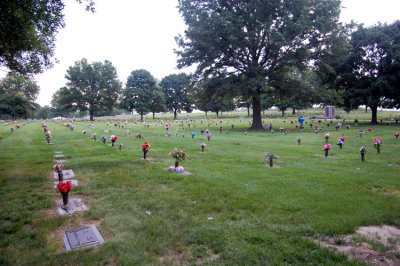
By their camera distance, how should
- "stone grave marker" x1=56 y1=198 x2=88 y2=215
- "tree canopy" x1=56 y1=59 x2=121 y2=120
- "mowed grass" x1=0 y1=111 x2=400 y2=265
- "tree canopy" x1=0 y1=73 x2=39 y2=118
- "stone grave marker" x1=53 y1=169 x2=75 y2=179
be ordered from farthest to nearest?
"tree canopy" x1=0 y1=73 x2=39 y2=118
"tree canopy" x1=56 y1=59 x2=121 y2=120
"stone grave marker" x1=53 y1=169 x2=75 y2=179
"stone grave marker" x1=56 y1=198 x2=88 y2=215
"mowed grass" x1=0 y1=111 x2=400 y2=265

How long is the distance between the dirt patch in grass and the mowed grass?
187 mm

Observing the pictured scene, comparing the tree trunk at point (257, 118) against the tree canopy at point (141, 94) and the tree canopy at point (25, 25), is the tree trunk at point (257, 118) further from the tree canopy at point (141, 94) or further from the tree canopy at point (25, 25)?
the tree canopy at point (141, 94)

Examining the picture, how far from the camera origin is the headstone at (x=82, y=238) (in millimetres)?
3581

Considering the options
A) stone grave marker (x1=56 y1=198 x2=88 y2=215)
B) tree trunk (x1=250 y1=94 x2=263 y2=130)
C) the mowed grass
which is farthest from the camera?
tree trunk (x1=250 y1=94 x2=263 y2=130)

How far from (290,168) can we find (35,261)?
23.4ft

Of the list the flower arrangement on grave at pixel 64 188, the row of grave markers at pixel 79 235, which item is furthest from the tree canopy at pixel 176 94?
the row of grave markers at pixel 79 235

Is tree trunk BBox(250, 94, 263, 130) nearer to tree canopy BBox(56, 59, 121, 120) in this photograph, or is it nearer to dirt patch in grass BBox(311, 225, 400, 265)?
dirt patch in grass BBox(311, 225, 400, 265)

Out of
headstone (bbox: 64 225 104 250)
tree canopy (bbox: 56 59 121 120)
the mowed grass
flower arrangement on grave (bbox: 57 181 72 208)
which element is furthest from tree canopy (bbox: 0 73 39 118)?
headstone (bbox: 64 225 104 250)

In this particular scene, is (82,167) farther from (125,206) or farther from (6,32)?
(6,32)

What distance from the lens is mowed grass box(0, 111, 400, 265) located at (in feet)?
10.9

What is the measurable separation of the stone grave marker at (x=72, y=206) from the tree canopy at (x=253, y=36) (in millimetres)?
19584

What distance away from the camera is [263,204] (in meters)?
5.05

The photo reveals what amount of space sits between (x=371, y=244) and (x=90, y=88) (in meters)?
65.9

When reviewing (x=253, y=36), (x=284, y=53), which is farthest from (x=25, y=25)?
(x=284, y=53)
